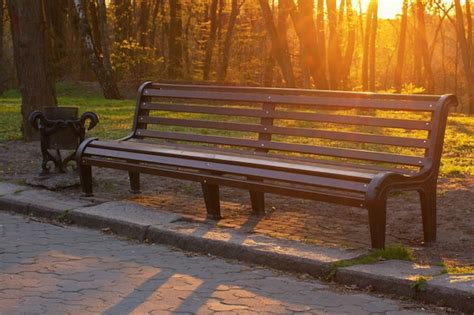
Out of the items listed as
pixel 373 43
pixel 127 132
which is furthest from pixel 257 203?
pixel 373 43

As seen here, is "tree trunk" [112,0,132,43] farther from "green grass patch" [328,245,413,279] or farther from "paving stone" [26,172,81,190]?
"green grass patch" [328,245,413,279]

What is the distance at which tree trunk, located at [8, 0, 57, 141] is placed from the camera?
11500mm

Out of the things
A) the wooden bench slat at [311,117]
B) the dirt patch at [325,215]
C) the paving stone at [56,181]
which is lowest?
the dirt patch at [325,215]

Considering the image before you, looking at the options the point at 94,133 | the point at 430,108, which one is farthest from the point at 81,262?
the point at 94,133

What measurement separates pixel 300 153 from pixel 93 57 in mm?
22020

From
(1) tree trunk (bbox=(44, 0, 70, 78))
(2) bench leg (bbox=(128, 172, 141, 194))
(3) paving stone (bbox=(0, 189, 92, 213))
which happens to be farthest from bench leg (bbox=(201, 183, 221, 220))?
(1) tree trunk (bbox=(44, 0, 70, 78))

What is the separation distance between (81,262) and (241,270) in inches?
44.8

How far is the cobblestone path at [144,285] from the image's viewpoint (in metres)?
4.37

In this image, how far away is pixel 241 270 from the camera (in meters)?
5.25

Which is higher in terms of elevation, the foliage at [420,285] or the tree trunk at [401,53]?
the tree trunk at [401,53]

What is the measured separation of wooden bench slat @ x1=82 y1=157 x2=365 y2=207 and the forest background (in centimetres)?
512

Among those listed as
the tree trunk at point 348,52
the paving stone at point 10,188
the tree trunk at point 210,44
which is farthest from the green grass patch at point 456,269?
the tree trunk at point 210,44

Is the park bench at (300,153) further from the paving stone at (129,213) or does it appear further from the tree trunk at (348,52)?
the tree trunk at (348,52)

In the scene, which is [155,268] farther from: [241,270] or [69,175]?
[69,175]
